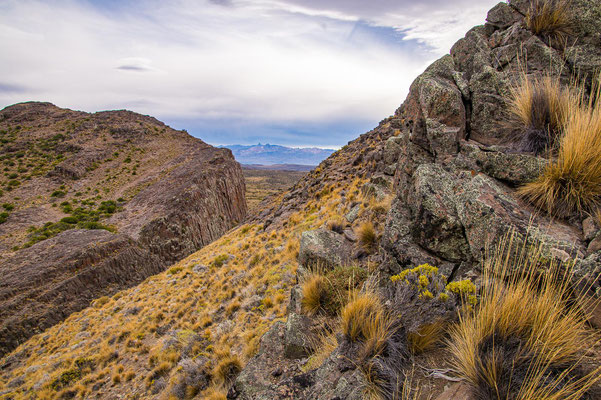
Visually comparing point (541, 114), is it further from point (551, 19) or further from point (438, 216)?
point (551, 19)

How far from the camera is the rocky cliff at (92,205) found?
1545 centimetres

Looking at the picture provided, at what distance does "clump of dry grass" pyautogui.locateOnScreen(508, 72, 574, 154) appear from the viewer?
434cm

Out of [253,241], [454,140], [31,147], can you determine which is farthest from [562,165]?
[31,147]

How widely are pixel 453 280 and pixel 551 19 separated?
20.6 feet

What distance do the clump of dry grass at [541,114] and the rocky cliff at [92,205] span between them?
2123cm

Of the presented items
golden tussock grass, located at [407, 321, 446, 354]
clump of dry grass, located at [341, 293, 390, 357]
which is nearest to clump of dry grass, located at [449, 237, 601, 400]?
golden tussock grass, located at [407, 321, 446, 354]

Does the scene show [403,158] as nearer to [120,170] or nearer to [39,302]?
[39,302]

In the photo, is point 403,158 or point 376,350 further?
point 403,158

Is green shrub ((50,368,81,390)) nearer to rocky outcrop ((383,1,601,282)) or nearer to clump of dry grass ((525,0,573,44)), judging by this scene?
rocky outcrop ((383,1,601,282))

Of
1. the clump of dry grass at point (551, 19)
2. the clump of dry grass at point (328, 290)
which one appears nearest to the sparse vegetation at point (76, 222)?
the clump of dry grass at point (328, 290)

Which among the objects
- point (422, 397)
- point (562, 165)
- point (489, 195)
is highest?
point (562, 165)

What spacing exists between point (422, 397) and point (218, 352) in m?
5.86

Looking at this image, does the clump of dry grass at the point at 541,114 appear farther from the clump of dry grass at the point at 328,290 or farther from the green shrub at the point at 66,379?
the green shrub at the point at 66,379

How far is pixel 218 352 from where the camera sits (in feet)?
23.3
